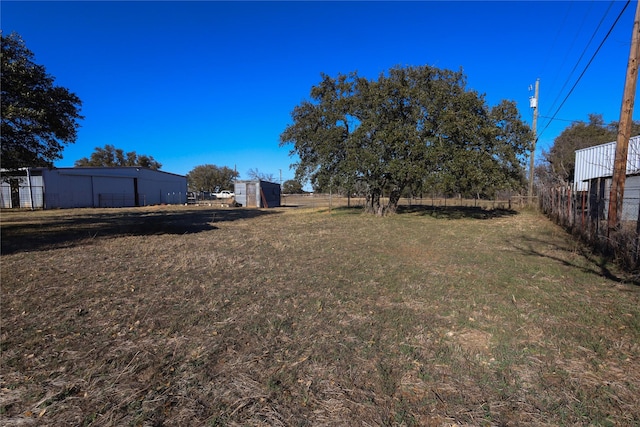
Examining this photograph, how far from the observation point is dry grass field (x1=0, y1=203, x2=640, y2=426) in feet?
7.58

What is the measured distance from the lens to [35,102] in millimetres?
9602

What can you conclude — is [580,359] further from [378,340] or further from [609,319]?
[378,340]

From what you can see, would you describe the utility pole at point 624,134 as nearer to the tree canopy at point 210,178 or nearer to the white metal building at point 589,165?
the white metal building at point 589,165

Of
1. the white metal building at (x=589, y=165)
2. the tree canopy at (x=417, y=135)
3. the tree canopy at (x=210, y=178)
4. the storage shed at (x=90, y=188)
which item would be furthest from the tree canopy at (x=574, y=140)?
the tree canopy at (x=210, y=178)

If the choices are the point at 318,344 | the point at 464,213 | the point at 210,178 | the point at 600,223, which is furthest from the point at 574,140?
the point at 210,178

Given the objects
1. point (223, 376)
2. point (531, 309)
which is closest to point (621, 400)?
point (531, 309)

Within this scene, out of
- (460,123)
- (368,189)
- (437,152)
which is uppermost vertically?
(460,123)

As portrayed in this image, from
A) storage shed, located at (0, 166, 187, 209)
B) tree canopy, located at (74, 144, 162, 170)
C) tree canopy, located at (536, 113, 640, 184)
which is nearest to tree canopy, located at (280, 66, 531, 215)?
tree canopy, located at (536, 113, 640, 184)

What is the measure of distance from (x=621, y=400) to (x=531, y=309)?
1.89 metres

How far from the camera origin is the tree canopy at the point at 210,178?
227ft

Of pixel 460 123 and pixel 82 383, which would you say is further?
pixel 460 123

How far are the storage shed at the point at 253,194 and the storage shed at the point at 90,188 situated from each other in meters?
10.6

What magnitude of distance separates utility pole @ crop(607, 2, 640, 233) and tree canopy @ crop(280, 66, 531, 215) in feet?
24.8

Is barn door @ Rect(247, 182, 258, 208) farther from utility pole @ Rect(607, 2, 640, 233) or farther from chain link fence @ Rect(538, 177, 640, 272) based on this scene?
utility pole @ Rect(607, 2, 640, 233)
